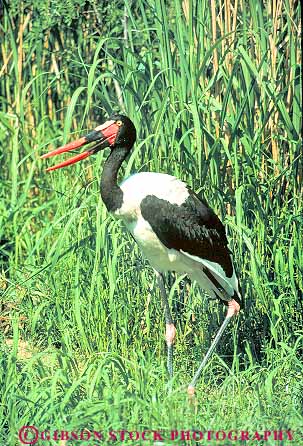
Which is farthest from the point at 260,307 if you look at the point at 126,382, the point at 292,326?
the point at 126,382

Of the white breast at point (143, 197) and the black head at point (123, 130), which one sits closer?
the white breast at point (143, 197)

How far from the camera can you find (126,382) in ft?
13.8

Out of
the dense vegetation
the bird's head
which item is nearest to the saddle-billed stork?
the bird's head

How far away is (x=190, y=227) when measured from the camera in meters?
4.74

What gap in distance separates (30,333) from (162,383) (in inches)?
46.0

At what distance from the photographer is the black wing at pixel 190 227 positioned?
4680 mm

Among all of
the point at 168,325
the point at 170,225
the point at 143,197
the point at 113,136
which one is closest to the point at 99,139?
the point at 113,136

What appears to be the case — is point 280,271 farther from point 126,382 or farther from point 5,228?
point 5,228

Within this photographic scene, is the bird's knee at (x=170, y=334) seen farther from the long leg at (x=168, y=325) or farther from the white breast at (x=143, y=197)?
the white breast at (x=143, y=197)

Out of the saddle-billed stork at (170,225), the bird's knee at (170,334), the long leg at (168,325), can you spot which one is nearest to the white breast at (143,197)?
the saddle-billed stork at (170,225)

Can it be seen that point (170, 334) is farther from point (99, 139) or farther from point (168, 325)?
point (99, 139)

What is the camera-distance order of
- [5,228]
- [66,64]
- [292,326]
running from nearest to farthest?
1. [292,326]
2. [5,228]
3. [66,64]

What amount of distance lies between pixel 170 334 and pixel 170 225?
50 cm

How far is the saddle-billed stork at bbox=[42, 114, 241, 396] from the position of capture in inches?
184
